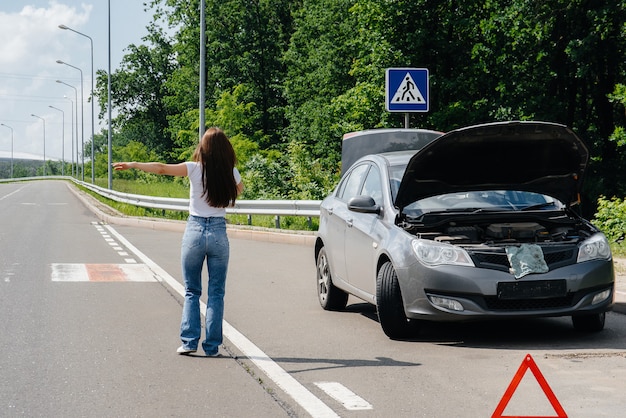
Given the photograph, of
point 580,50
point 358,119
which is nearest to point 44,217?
A: point 358,119

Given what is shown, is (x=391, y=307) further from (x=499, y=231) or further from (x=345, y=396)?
(x=345, y=396)

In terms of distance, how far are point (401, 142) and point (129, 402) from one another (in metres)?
11.1

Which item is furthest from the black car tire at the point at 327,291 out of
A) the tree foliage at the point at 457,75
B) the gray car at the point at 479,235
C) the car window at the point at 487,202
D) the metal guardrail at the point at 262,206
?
the tree foliage at the point at 457,75

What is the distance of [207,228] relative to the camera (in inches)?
277

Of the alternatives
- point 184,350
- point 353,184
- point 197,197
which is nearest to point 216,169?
point 197,197

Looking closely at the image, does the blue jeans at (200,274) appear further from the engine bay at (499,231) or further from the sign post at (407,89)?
the sign post at (407,89)

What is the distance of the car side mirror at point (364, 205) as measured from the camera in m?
8.11

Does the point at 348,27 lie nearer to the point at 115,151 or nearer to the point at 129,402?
the point at 129,402

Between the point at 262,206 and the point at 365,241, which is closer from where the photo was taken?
the point at 365,241

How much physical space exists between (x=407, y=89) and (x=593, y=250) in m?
7.92

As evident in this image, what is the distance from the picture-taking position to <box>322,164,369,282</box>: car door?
355 inches

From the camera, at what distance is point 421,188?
26.6 ft

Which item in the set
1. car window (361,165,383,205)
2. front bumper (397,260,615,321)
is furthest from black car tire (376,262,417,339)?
car window (361,165,383,205)

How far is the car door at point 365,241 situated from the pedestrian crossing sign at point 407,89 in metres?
6.11
